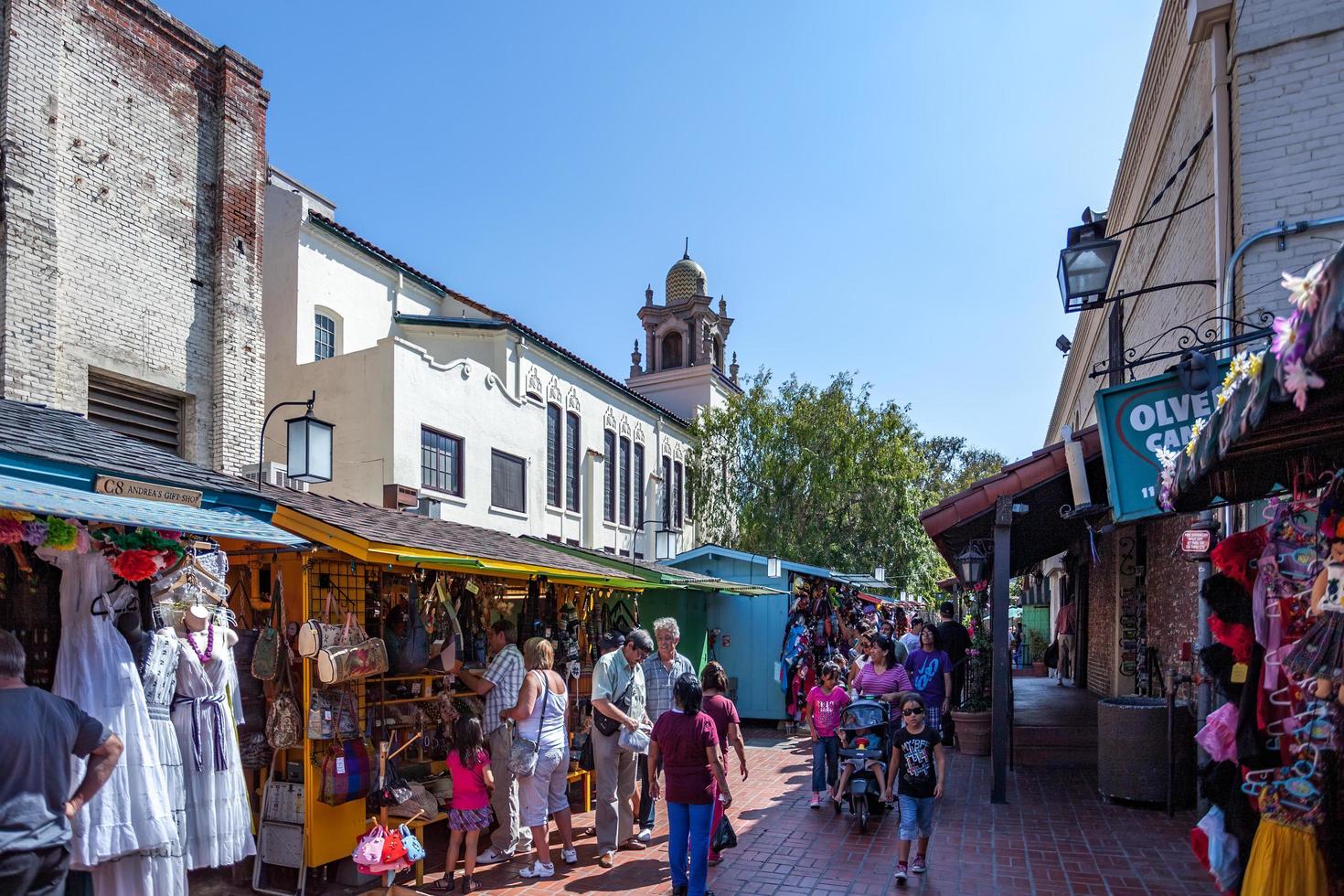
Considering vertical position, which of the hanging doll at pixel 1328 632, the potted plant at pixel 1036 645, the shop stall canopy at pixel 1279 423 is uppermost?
the shop stall canopy at pixel 1279 423

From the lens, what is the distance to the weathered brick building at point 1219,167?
7.51 metres

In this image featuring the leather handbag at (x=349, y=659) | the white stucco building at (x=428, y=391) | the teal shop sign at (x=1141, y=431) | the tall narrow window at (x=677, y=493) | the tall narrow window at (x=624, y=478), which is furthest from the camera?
the tall narrow window at (x=677, y=493)

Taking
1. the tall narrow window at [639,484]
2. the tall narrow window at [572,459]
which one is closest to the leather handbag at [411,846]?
the tall narrow window at [572,459]

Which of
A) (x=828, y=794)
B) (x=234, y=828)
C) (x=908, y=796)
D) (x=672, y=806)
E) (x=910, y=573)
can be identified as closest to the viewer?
(x=234, y=828)

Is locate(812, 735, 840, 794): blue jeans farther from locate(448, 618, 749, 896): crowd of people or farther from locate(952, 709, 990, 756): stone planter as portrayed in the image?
locate(952, 709, 990, 756): stone planter

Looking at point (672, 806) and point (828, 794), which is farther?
point (828, 794)

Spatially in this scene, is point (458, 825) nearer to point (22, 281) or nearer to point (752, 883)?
point (752, 883)

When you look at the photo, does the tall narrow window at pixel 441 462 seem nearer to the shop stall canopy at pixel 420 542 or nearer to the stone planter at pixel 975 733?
the shop stall canopy at pixel 420 542

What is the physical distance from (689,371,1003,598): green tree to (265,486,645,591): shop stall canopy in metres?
15.6

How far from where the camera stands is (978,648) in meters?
13.6

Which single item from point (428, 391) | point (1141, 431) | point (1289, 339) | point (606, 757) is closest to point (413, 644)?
point (606, 757)

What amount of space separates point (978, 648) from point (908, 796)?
737 cm

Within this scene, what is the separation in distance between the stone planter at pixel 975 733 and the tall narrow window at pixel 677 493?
19038 millimetres

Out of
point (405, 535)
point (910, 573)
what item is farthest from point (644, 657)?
point (910, 573)
